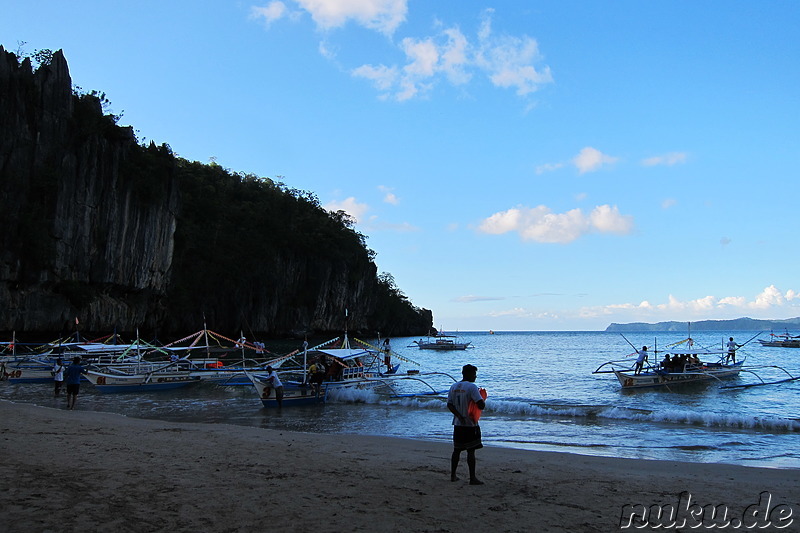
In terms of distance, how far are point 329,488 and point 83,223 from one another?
4736 cm

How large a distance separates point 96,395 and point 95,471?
17391 millimetres

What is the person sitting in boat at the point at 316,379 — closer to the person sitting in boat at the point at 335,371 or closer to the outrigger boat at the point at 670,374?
the person sitting in boat at the point at 335,371

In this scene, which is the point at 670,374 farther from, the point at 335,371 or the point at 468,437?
the point at 468,437

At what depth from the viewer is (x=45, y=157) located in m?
44.4

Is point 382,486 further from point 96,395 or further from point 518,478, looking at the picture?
point 96,395

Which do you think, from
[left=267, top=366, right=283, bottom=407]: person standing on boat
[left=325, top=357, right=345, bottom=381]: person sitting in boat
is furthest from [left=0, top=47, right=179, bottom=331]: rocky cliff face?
[left=267, top=366, right=283, bottom=407]: person standing on boat

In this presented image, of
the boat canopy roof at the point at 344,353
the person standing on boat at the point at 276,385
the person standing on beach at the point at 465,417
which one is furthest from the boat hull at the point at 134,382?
the person standing on beach at the point at 465,417

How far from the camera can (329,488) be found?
23.0 ft

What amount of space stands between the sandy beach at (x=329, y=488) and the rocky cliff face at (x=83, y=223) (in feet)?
122

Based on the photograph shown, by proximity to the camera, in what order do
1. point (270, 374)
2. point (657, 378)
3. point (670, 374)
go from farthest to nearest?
point (657, 378)
point (670, 374)
point (270, 374)

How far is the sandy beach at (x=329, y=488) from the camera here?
5.58 meters

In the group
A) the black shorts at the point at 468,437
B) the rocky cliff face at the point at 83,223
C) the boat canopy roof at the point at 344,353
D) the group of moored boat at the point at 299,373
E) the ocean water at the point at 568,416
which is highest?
the rocky cliff face at the point at 83,223

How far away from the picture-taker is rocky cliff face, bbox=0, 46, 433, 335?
138 ft

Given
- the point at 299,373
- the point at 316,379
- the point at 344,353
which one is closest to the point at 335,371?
the point at 344,353
